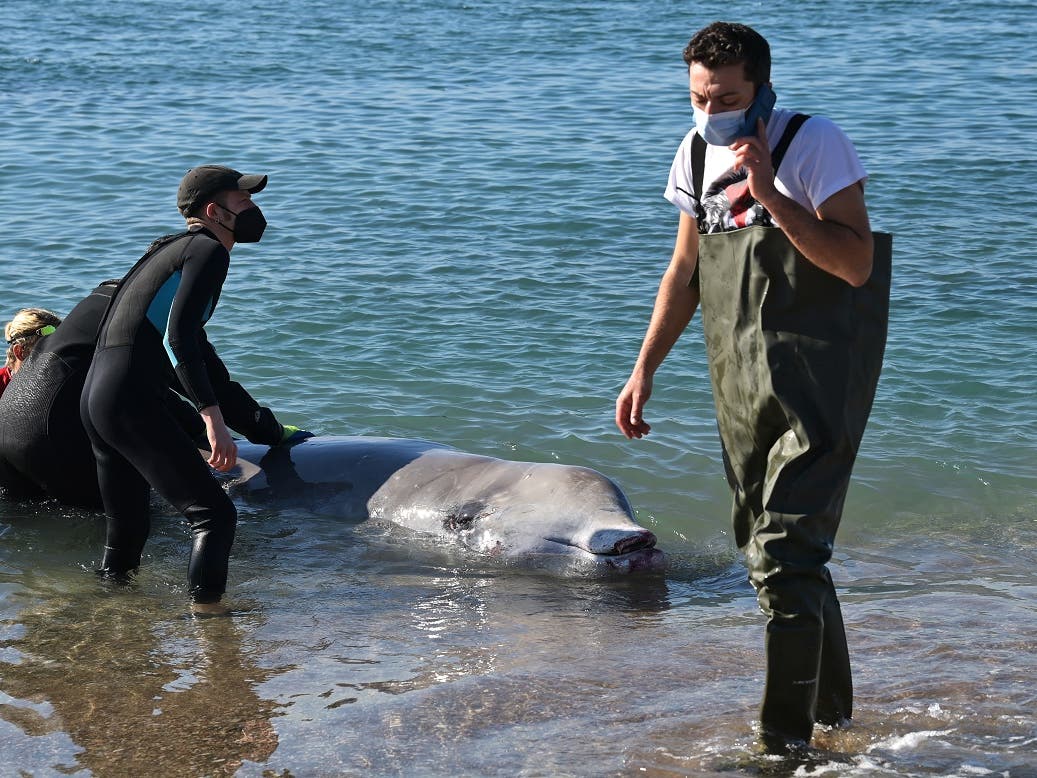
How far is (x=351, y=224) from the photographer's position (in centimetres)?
1380

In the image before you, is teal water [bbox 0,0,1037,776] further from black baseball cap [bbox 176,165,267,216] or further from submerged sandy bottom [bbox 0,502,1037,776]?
black baseball cap [bbox 176,165,267,216]

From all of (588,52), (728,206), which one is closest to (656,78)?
(588,52)

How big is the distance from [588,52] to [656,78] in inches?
104

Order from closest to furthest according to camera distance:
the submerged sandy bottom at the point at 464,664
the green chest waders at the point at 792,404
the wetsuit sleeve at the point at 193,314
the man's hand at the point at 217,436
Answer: the green chest waders at the point at 792,404 → the submerged sandy bottom at the point at 464,664 → the wetsuit sleeve at the point at 193,314 → the man's hand at the point at 217,436

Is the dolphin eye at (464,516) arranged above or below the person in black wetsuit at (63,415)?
below

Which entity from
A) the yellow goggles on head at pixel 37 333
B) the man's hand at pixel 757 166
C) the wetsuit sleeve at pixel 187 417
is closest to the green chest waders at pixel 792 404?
the man's hand at pixel 757 166

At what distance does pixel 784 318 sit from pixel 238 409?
4.10 meters

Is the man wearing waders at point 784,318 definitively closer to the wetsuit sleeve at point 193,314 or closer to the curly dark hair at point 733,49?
the curly dark hair at point 733,49

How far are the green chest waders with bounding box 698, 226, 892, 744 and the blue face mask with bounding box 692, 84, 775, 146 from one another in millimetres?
285

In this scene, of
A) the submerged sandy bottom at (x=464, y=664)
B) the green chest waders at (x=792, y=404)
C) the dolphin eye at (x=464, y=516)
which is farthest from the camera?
the dolphin eye at (x=464, y=516)

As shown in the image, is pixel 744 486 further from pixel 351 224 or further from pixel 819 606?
pixel 351 224

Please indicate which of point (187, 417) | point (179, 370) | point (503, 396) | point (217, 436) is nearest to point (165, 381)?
point (179, 370)

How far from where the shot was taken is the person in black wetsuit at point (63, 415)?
6.95 metres

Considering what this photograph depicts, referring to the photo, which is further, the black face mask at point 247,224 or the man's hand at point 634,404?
the black face mask at point 247,224
